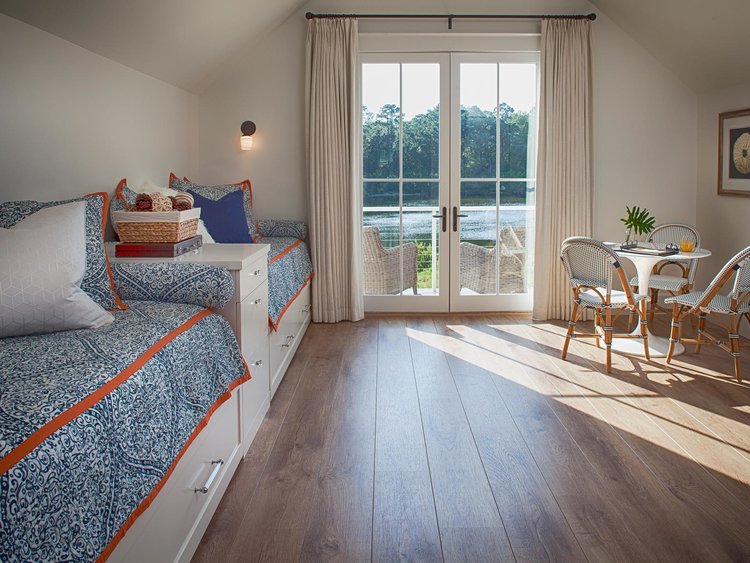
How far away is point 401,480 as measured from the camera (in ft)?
8.82

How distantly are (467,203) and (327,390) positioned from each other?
2431 mm

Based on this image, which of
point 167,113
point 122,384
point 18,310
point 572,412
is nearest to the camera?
point 122,384

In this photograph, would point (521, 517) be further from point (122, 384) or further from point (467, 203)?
point (467, 203)

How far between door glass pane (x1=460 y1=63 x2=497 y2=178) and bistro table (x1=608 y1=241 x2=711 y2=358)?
1396 mm

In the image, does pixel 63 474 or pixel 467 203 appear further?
pixel 467 203

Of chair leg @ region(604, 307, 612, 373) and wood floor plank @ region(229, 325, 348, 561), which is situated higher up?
chair leg @ region(604, 307, 612, 373)

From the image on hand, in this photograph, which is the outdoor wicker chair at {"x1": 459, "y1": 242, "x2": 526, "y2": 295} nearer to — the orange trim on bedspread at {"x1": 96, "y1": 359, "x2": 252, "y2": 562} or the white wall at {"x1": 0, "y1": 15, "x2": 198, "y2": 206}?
the white wall at {"x1": 0, "y1": 15, "x2": 198, "y2": 206}

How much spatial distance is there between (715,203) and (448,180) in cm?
204

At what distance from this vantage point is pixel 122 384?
5.53 feet

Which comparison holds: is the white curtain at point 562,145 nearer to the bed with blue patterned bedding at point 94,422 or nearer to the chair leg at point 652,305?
the chair leg at point 652,305

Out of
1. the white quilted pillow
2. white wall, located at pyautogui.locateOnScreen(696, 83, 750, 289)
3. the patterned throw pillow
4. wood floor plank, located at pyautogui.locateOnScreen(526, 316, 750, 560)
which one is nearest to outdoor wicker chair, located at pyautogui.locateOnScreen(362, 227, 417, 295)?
wood floor plank, located at pyautogui.locateOnScreen(526, 316, 750, 560)

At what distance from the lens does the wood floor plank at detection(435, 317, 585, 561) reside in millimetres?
2203

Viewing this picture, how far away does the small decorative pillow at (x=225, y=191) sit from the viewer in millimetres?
4785

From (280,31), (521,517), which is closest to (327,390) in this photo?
(521,517)
